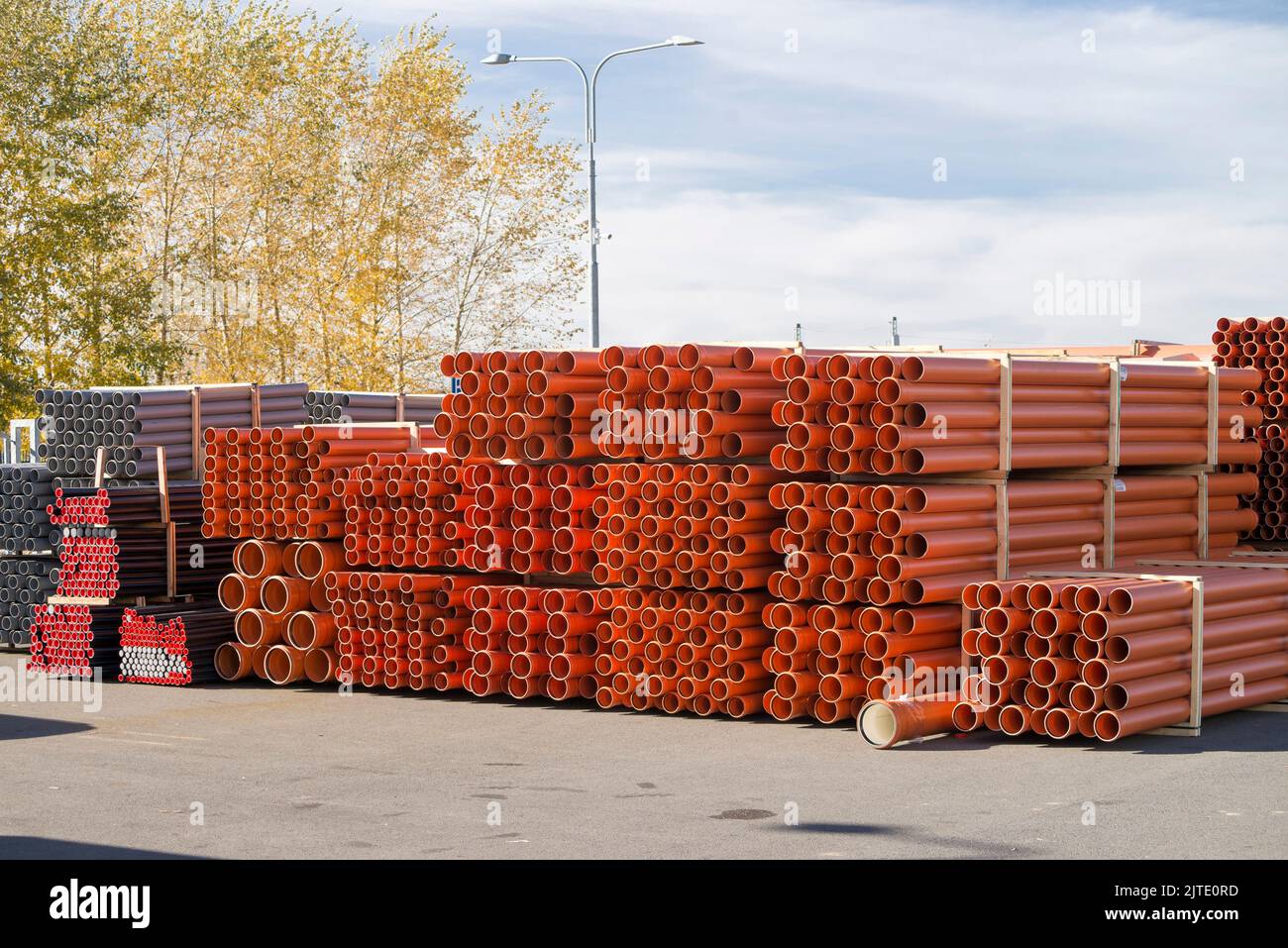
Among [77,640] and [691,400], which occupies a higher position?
[691,400]

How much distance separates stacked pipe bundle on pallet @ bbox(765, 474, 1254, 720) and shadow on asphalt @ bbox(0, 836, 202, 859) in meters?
5.83

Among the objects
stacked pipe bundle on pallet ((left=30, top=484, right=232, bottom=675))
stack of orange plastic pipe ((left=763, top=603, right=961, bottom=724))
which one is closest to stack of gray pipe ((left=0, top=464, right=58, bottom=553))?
stacked pipe bundle on pallet ((left=30, top=484, right=232, bottom=675))

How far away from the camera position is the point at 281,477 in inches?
624

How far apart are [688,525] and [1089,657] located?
138 inches

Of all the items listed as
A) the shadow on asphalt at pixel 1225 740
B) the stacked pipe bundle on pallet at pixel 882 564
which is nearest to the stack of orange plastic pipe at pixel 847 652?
the stacked pipe bundle on pallet at pixel 882 564

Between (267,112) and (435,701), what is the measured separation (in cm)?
2642

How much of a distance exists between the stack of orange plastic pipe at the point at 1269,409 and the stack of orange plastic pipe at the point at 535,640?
752 cm

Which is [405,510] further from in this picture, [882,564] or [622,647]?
[882,564]

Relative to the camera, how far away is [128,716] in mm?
14133

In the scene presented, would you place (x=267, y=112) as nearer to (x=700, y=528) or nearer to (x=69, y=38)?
Answer: (x=69, y=38)

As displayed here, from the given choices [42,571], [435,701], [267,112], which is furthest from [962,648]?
[267,112]

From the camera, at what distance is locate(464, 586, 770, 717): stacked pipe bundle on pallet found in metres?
13.2

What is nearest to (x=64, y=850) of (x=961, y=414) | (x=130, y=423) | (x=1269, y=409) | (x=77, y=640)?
(x=961, y=414)

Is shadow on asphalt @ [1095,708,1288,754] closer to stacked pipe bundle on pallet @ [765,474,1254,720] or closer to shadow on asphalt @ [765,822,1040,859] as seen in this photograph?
stacked pipe bundle on pallet @ [765,474,1254,720]
